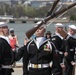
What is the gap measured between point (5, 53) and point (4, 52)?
0.10 ft

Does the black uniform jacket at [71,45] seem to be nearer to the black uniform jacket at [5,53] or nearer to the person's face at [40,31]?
Result: the person's face at [40,31]

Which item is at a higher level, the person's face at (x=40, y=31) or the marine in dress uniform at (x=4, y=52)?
the person's face at (x=40, y=31)

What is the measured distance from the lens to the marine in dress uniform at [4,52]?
732 cm

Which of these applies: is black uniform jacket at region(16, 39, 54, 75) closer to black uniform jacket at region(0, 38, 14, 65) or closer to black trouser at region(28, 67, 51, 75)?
black trouser at region(28, 67, 51, 75)

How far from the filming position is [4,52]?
733cm

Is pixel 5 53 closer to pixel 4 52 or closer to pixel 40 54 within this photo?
pixel 4 52

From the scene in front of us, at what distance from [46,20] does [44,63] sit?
4.41 feet

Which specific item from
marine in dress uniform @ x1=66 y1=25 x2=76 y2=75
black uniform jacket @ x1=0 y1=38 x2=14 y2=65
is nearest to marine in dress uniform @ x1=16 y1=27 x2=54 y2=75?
black uniform jacket @ x1=0 y1=38 x2=14 y2=65

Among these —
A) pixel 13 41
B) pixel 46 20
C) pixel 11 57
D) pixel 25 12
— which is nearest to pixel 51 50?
pixel 11 57

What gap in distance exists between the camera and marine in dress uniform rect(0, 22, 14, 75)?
7.32 meters

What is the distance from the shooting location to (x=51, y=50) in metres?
7.57

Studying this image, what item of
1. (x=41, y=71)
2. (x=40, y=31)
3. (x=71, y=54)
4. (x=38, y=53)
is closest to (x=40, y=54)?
(x=38, y=53)

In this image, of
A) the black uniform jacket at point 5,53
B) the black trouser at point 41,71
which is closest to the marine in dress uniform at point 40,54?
the black trouser at point 41,71

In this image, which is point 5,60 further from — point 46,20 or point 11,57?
point 46,20
